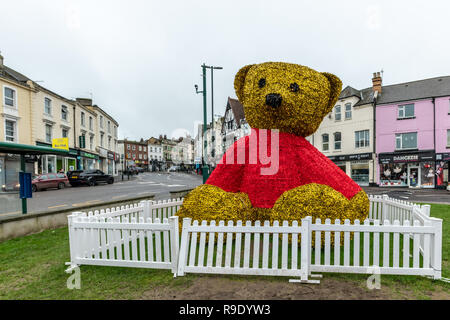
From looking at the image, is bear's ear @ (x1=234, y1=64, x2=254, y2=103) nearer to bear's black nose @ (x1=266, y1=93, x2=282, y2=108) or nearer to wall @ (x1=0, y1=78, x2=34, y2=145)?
bear's black nose @ (x1=266, y1=93, x2=282, y2=108)

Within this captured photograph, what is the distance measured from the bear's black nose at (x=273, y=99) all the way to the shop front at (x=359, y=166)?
23.2 m

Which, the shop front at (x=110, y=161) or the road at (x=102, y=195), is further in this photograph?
the shop front at (x=110, y=161)

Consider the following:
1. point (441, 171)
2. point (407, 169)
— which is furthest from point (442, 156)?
point (407, 169)

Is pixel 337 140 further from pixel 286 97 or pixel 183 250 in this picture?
pixel 183 250

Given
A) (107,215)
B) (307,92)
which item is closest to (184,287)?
(107,215)

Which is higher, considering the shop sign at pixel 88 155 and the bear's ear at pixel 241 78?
the bear's ear at pixel 241 78

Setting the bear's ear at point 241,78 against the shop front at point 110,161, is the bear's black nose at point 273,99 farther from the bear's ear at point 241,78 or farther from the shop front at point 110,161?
the shop front at point 110,161

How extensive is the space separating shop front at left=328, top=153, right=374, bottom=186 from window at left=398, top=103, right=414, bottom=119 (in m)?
4.24

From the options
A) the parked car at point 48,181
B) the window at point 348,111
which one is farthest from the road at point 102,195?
the window at point 348,111

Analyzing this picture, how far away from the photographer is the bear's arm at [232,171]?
5402mm

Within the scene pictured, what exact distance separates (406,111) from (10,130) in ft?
111

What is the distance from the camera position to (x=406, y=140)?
2270 cm

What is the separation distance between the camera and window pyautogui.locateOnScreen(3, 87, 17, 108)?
2050cm

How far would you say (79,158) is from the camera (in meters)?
29.5
